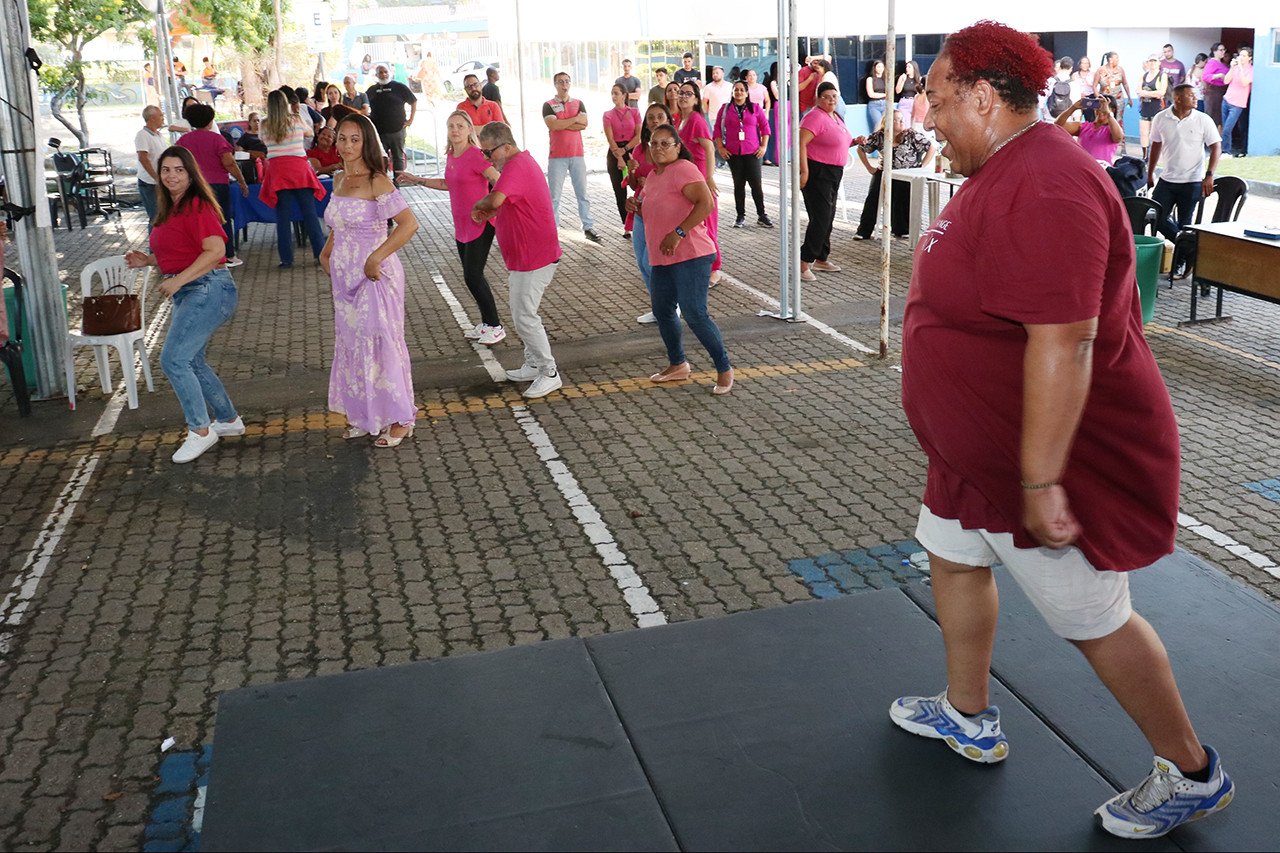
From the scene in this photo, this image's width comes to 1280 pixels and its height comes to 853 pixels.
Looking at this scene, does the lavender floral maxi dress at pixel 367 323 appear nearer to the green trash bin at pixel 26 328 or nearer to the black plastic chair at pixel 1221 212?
the green trash bin at pixel 26 328

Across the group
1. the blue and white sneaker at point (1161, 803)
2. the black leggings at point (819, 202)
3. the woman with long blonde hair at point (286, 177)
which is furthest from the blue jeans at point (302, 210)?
the blue and white sneaker at point (1161, 803)

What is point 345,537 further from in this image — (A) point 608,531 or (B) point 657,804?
(B) point 657,804

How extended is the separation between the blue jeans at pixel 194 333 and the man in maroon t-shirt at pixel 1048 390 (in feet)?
15.7

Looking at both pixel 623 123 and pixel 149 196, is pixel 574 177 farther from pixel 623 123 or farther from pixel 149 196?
pixel 149 196

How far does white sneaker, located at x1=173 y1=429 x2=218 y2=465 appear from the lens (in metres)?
6.55

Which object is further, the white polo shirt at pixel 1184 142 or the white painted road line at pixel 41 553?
the white polo shirt at pixel 1184 142

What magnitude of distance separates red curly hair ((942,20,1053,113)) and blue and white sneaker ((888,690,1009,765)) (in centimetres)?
155

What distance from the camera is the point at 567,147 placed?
1353 centimetres

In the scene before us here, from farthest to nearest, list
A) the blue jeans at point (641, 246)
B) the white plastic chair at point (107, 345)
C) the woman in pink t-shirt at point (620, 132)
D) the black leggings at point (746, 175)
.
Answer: the black leggings at point (746, 175) → the woman in pink t-shirt at point (620, 132) → the blue jeans at point (641, 246) → the white plastic chair at point (107, 345)

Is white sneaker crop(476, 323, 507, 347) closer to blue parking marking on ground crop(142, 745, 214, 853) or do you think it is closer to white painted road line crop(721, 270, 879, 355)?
white painted road line crop(721, 270, 879, 355)

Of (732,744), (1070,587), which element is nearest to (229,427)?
(732,744)

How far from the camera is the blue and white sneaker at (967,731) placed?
302cm

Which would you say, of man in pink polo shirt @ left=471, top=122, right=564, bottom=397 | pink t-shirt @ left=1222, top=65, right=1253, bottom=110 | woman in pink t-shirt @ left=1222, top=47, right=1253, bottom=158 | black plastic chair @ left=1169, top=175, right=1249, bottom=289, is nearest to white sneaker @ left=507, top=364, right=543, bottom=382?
man in pink polo shirt @ left=471, top=122, right=564, bottom=397

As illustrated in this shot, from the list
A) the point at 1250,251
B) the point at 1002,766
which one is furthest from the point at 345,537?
the point at 1250,251
